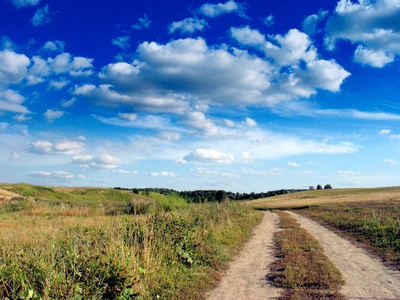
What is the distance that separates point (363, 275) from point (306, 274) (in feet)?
4.99

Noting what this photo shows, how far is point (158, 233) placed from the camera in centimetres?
809

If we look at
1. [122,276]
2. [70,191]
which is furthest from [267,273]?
[70,191]

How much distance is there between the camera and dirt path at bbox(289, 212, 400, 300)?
18.5 ft

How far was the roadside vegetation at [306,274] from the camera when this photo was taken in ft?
18.3

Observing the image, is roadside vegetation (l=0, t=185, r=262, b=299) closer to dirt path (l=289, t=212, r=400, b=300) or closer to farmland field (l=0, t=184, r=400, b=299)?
farmland field (l=0, t=184, r=400, b=299)

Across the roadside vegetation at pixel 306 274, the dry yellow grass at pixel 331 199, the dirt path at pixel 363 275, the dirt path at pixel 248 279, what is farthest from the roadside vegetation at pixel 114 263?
the dry yellow grass at pixel 331 199

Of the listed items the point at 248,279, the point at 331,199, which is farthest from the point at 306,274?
the point at 331,199

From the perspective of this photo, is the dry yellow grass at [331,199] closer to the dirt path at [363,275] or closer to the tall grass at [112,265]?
the dirt path at [363,275]

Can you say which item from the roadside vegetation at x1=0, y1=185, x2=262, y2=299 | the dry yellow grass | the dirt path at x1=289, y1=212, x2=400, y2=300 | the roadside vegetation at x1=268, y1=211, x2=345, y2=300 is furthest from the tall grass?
the dry yellow grass

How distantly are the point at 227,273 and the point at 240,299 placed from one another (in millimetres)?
1937

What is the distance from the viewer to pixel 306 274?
6.75 meters

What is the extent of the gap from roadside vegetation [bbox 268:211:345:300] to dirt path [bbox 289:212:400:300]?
252 millimetres

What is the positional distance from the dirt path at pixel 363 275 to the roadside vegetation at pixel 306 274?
0.83ft

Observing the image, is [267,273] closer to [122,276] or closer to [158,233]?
[158,233]
